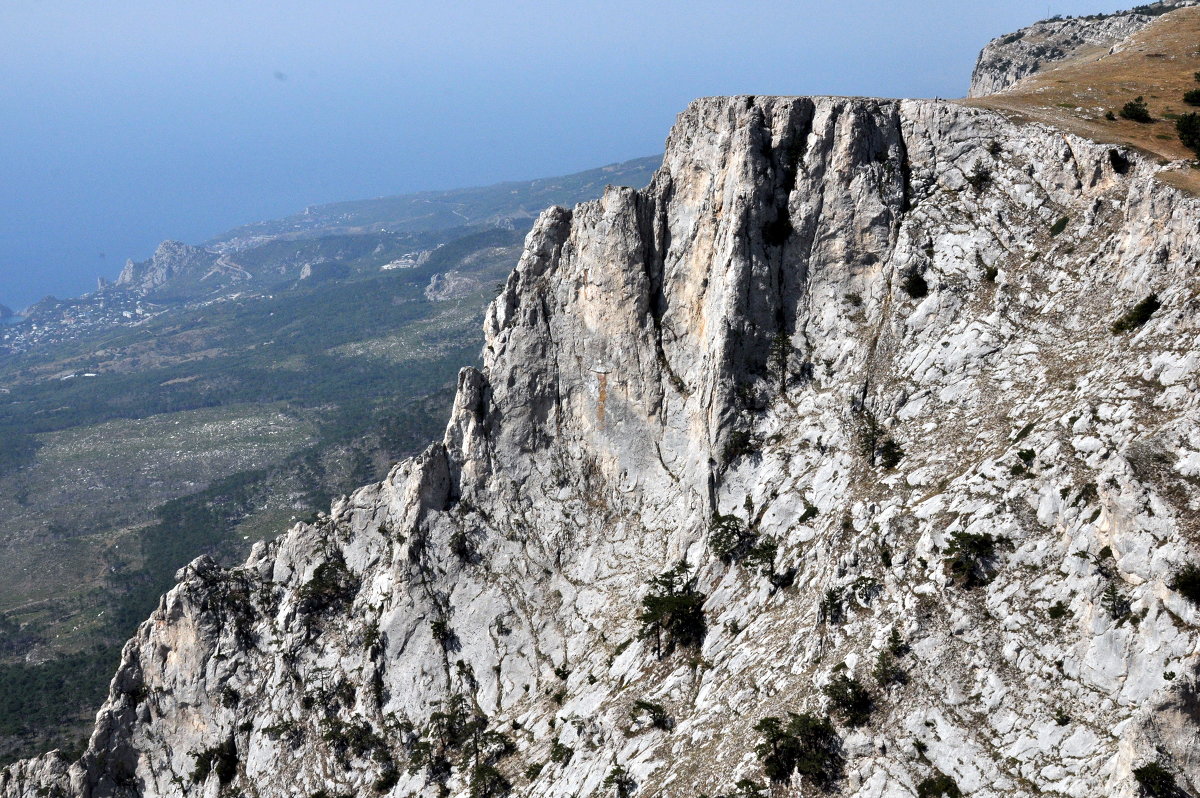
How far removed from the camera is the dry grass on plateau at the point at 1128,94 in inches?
2271

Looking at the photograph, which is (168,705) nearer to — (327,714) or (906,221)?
(327,714)

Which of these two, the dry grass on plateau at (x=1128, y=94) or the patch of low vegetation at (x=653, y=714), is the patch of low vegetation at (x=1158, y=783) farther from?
the dry grass on plateau at (x=1128, y=94)

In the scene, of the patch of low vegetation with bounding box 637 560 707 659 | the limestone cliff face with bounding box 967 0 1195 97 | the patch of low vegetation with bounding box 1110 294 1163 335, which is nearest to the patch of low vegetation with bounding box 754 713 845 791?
the patch of low vegetation with bounding box 637 560 707 659

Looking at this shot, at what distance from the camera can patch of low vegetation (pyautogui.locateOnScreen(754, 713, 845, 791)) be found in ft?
129

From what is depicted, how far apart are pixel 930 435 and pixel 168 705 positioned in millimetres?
72213

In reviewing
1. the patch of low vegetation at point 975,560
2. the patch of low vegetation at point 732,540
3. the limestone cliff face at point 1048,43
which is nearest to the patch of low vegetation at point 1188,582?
the patch of low vegetation at point 975,560

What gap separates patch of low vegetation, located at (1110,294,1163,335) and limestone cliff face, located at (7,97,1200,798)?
0.77 metres

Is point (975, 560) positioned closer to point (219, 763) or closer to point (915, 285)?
point (915, 285)

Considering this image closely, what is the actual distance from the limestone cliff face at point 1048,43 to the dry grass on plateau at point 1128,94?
1340 inches

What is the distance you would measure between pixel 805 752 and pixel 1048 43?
142052 millimetres

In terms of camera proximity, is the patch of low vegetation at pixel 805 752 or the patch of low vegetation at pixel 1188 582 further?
the patch of low vegetation at pixel 805 752

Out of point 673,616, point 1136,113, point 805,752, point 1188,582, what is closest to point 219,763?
point 673,616

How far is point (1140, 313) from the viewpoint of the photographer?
147 ft

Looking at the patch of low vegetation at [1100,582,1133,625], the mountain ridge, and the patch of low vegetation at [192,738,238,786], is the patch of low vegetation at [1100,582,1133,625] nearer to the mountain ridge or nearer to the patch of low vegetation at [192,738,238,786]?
the mountain ridge
